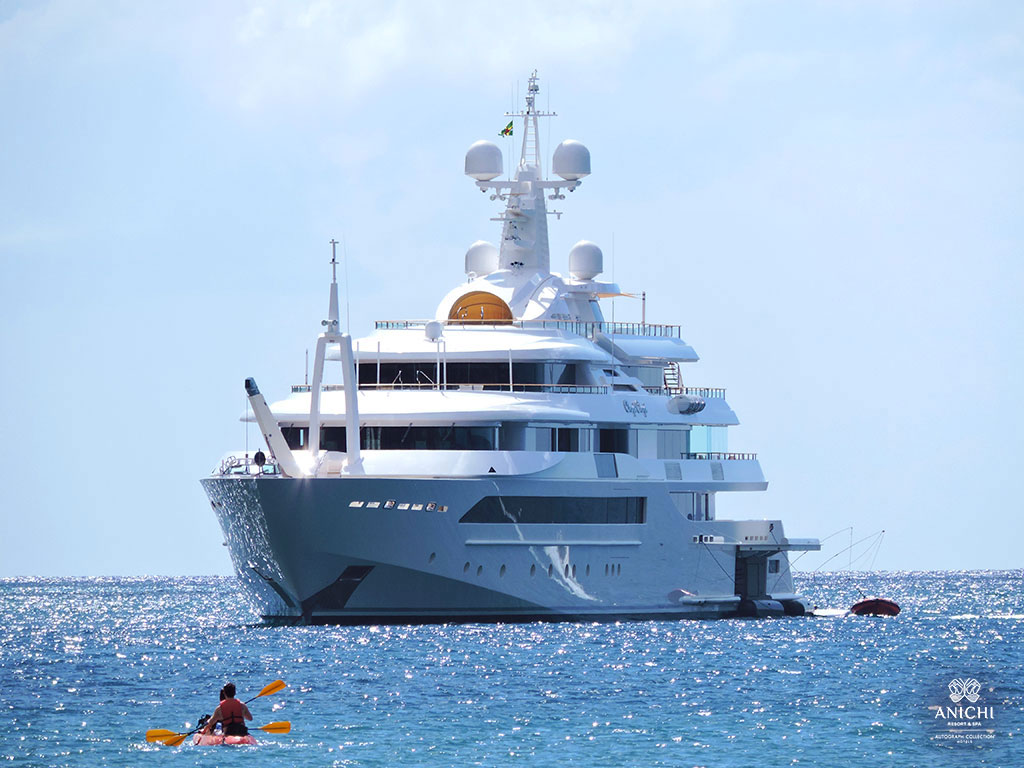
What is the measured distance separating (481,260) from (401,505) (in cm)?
1788

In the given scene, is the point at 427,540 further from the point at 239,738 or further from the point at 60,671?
the point at 239,738

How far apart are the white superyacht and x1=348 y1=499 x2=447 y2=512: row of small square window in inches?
1.3

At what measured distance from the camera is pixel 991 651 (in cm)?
5947

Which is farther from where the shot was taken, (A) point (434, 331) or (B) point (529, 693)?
(A) point (434, 331)

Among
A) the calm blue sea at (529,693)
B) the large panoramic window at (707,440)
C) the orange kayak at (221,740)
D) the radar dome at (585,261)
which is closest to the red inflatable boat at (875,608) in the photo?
the calm blue sea at (529,693)

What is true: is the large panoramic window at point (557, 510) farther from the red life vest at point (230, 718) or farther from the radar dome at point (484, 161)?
the red life vest at point (230, 718)

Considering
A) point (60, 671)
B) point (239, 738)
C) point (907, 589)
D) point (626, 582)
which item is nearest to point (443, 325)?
point (626, 582)

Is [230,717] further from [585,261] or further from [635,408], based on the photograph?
[585,261]

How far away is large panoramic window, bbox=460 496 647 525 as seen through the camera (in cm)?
5662

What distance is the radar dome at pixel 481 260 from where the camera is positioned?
234 feet

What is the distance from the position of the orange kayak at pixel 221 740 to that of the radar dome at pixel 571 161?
110 ft

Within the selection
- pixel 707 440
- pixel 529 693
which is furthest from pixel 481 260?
pixel 529 693

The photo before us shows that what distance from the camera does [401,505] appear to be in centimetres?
5500

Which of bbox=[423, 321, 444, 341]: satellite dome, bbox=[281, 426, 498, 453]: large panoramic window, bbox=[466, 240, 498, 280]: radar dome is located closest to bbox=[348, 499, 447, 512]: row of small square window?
bbox=[281, 426, 498, 453]: large panoramic window
